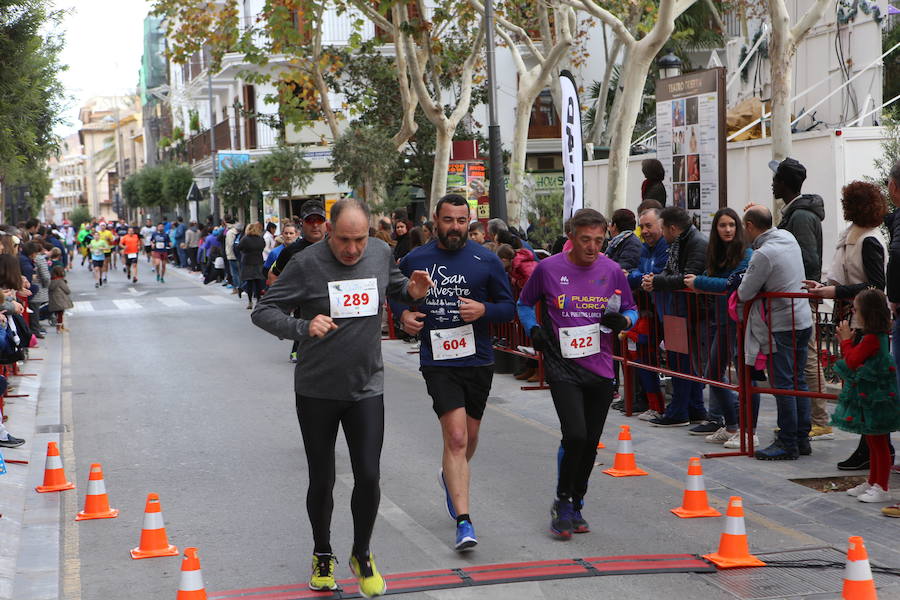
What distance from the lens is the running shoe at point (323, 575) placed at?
5645mm

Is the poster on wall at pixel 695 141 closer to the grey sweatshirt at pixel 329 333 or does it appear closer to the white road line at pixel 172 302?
the grey sweatshirt at pixel 329 333

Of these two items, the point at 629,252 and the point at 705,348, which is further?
the point at 629,252

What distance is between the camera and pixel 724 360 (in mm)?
9297

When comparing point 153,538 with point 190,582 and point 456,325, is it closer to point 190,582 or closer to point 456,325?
point 190,582

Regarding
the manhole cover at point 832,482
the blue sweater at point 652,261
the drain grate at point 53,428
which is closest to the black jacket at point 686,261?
the blue sweater at point 652,261

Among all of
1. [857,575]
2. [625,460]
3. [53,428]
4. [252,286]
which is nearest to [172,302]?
[252,286]

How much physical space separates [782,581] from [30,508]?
16.3 ft

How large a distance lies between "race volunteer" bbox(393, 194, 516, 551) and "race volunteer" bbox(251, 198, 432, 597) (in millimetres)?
792

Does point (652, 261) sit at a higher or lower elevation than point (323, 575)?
higher

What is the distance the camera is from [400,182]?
3541 cm

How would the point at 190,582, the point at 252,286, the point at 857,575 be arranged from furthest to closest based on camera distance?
1. the point at 252,286
2. the point at 190,582
3. the point at 857,575

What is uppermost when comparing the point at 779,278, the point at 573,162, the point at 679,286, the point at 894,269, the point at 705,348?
the point at 573,162

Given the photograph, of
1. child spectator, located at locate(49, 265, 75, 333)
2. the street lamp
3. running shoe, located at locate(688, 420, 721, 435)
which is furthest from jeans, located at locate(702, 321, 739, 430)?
child spectator, located at locate(49, 265, 75, 333)

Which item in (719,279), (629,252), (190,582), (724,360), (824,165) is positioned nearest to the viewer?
(190,582)
